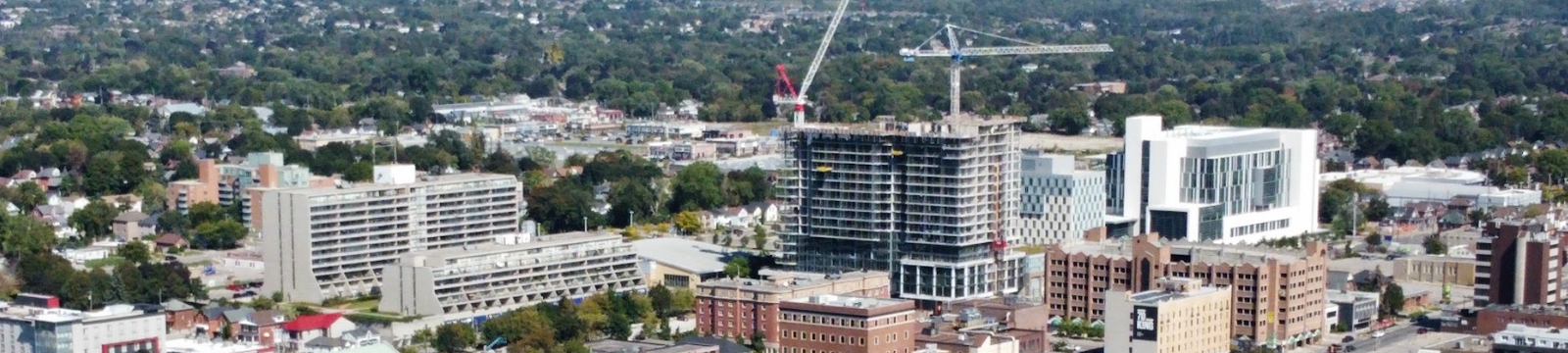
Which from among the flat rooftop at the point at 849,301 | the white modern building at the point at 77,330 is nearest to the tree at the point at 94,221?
the white modern building at the point at 77,330

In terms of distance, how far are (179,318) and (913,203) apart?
8.91 m

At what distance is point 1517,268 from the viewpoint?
115ft

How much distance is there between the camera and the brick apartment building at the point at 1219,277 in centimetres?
3406

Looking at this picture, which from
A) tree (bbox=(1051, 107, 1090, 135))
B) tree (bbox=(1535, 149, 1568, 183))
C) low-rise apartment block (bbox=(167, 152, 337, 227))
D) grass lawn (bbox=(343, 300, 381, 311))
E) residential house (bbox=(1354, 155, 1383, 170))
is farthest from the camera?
tree (bbox=(1051, 107, 1090, 135))

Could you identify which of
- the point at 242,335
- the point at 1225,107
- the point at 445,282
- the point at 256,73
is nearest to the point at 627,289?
the point at 445,282

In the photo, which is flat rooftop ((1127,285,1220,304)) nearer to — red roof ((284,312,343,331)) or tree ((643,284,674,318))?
tree ((643,284,674,318))

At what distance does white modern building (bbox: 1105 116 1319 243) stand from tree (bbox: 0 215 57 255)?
50.0ft

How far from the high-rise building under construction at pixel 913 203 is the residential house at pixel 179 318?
767 cm

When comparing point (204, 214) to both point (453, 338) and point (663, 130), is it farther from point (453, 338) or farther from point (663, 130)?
point (663, 130)

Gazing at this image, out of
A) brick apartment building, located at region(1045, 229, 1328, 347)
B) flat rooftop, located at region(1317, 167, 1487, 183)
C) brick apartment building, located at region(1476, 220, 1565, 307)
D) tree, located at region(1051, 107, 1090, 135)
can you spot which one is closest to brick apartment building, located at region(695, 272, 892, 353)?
brick apartment building, located at region(1045, 229, 1328, 347)

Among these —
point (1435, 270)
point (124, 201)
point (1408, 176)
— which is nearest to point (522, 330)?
point (1435, 270)

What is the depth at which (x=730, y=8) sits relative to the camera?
12019 cm

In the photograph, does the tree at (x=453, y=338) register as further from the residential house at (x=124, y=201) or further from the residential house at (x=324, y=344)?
the residential house at (x=124, y=201)

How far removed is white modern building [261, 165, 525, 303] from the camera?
37.4 m
